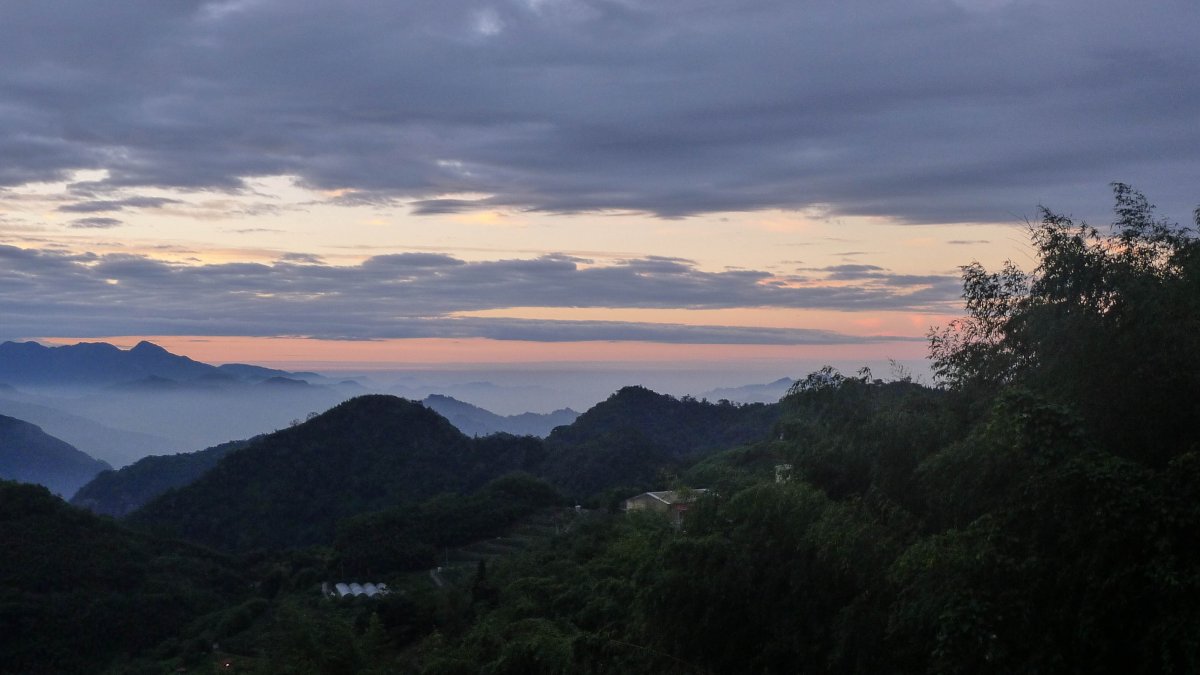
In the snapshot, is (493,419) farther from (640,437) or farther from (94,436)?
(640,437)

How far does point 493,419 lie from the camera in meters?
168

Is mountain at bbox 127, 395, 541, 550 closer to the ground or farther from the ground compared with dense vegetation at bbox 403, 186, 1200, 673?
closer to the ground

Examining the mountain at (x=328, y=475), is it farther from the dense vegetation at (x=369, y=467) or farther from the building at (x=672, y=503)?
the building at (x=672, y=503)

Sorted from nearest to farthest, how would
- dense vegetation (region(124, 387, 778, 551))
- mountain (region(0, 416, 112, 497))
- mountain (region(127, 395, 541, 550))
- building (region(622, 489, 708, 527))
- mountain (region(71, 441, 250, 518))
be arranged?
building (region(622, 489, 708, 527)) < mountain (region(127, 395, 541, 550)) < dense vegetation (region(124, 387, 778, 551)) < mountain (region(71, 441, 250, 518)) < mountain (region(0, 416, 112, 497))

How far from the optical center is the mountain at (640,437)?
4794cm

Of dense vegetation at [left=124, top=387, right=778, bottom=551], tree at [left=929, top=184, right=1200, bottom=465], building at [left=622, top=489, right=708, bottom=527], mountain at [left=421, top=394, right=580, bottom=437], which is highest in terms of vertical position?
tree at [left=929, top=184, right=1200, bottom=465]

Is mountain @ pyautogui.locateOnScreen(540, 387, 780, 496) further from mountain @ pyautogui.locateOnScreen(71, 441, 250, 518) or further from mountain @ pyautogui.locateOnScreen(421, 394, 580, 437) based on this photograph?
mountain @ pyautogui.locateOnScreen(421, 394, 580, 437)

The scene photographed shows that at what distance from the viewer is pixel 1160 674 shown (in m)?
5.63

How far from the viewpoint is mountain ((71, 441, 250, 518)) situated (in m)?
64.8

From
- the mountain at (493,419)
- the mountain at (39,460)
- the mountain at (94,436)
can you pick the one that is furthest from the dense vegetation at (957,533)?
the mountain at (94,436)

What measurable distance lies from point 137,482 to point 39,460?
1651 inches

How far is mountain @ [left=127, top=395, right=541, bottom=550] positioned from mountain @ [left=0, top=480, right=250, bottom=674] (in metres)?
7.17

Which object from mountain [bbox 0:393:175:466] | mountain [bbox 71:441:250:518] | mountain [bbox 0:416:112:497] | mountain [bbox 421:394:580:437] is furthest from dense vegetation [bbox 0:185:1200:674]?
mountain [bbox 0:393:175:466]

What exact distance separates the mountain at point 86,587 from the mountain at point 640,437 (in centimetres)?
1714
